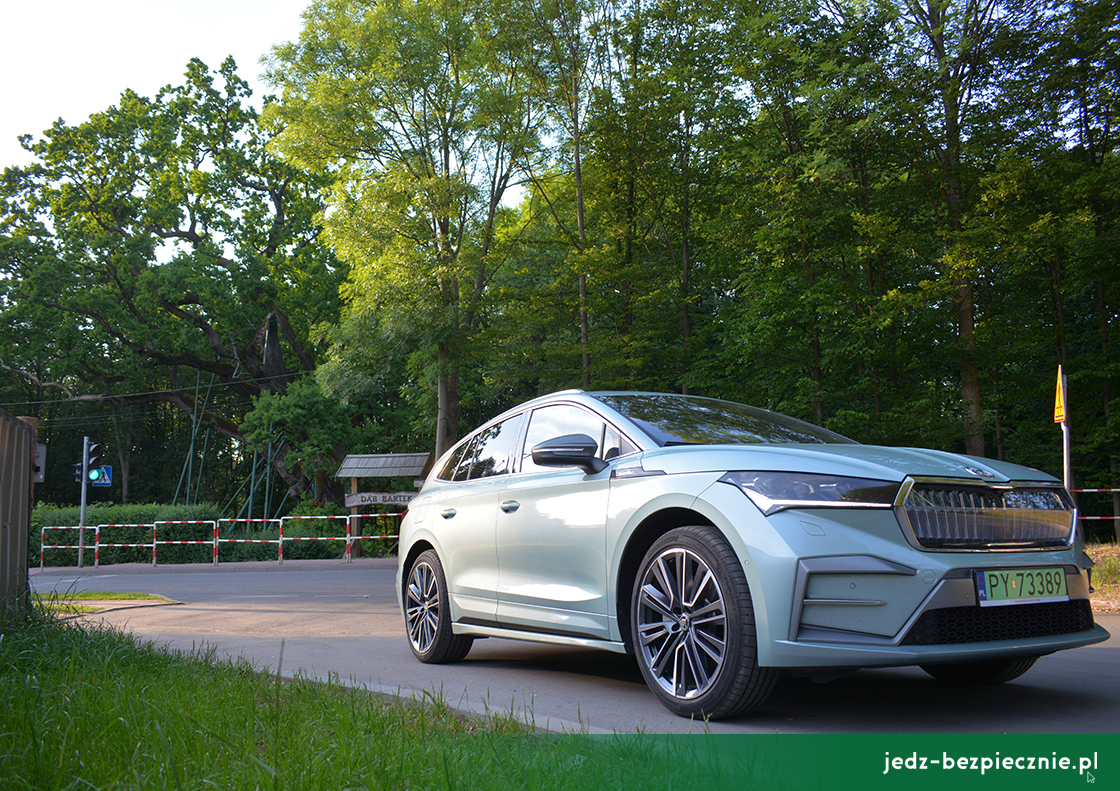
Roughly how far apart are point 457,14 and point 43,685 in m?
23.0

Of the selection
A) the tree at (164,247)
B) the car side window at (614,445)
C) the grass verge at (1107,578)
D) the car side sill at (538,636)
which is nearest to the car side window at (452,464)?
the car side sill at (538,636)

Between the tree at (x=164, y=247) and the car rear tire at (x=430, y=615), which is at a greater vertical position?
the tree at (x=164, y=247)

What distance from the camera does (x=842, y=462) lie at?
389 centimetres

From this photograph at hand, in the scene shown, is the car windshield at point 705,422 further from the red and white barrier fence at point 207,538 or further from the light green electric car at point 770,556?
the red and white barrier fence at point 207,538

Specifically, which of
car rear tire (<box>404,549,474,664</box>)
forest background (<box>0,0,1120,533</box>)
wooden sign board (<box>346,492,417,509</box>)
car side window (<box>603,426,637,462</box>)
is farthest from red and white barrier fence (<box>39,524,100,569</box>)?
car side window (<box>603,426,637,462</box>)

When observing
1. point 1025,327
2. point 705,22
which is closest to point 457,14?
point 705,22

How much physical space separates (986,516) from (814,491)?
2.62 ft

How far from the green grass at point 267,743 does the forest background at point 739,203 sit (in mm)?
17644

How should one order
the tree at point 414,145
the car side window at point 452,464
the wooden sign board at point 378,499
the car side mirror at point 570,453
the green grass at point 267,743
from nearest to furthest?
the green grass at point 267,743
the car side mirror at point 570,453
the car side window at point 452,464
the tree at point 414,145
the wooden sign board at point 378,499

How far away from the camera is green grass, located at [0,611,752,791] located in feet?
9.25

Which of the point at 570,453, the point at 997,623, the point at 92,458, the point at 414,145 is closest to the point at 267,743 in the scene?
the point at 570,453

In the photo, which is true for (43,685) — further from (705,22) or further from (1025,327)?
(705,22)

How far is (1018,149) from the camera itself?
19312 millimetres

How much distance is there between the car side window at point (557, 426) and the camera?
5.21 metres
